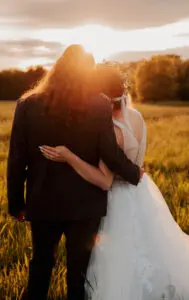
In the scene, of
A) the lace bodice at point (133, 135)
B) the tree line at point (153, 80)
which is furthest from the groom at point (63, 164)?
the tree line at point (153, 80)

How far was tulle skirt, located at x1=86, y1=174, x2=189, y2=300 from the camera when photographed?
11.6 feet

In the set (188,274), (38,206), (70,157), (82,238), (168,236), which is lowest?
(188,274)

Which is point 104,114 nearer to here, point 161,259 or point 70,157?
point 70,157

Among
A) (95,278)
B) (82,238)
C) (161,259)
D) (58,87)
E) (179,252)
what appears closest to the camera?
(58,87)

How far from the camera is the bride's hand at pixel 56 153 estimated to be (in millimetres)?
2996

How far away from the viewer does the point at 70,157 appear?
9.93 ft

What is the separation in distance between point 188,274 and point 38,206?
1467mm

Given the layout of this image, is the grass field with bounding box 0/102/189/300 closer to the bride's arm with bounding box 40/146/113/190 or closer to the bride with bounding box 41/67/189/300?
the bride with bounding box 41/67/189/300

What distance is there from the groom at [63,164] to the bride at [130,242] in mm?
219

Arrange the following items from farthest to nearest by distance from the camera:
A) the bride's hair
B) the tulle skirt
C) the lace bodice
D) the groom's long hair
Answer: the tulle skirt → the lace bodice → the bride's hair → the groom's long hair

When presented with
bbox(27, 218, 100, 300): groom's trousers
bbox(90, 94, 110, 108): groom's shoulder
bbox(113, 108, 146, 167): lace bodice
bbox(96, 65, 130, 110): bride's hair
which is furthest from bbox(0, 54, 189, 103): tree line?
bbox(90, 94, 110, 108): groom's shoulder

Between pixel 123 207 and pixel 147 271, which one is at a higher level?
pixel 123 207

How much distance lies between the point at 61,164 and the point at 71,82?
0.47 meters

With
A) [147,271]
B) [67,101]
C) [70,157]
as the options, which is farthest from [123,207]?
[67,101]
